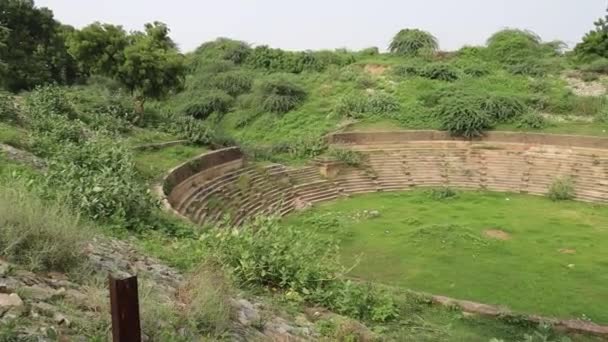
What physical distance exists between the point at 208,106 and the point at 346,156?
27.0 ft

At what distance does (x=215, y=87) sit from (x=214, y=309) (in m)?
22.8

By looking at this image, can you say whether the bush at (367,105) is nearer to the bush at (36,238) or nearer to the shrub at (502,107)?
the shrub at (502,107)

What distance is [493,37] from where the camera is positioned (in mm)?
26578

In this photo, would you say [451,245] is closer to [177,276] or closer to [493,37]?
[177,276]

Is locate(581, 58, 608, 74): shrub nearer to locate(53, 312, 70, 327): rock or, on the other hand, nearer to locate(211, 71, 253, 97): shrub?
locate(211, 71, 253, 97): shrub

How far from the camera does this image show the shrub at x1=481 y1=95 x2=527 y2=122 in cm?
2014

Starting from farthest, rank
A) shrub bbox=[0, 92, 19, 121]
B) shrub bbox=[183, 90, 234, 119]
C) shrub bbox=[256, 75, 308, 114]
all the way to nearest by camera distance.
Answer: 1. shrub bbox=[183, 90, 234, 119]
2. shrub bbox=[256, 75, 308, 114]
3. shrub bbox=[0, 92, 19, 121]

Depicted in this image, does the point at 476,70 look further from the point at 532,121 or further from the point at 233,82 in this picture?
the point at 233,82

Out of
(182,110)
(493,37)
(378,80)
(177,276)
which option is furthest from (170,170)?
(493,37)

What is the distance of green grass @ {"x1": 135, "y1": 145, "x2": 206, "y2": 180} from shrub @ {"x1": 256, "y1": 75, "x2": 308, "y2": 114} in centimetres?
712

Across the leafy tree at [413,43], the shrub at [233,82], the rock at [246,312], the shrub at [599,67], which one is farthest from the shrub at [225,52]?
the rock at [246,312]

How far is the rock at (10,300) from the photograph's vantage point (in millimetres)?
3266

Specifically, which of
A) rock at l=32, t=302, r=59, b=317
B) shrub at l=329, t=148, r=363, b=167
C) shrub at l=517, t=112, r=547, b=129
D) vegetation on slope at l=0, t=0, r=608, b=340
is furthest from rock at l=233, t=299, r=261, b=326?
shrub at l=517, t=112, r=547, b=129

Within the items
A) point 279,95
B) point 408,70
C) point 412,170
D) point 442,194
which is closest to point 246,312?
point 442,194
